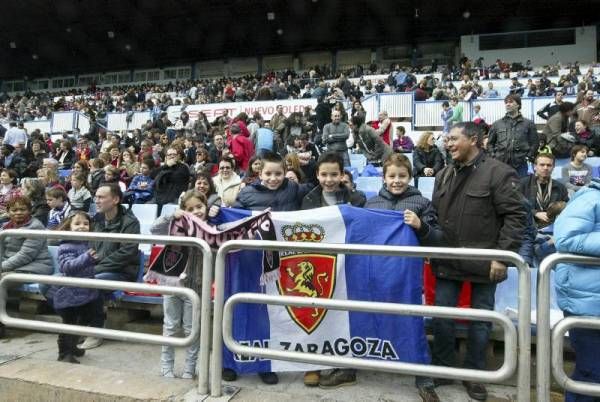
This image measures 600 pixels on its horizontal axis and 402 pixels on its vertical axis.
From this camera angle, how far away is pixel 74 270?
370cm

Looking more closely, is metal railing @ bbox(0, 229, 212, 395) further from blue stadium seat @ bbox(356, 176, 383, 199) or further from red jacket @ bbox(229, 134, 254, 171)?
red jacket @ bbox(229, 134, 254, 171)

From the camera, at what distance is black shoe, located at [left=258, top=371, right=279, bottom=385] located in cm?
325

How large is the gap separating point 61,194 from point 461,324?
5.19 metres

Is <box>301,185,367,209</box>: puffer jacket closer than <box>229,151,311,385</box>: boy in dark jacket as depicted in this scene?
Yes

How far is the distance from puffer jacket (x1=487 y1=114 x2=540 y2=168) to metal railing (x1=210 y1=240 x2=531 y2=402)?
15.7ft

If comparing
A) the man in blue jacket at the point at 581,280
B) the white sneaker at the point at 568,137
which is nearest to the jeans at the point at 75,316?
the man in blue jacket at the point at 581,280

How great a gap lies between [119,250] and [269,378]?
1.84 metres

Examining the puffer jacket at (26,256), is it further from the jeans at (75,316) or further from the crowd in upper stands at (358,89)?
the crowd in upper stands at (358,89)

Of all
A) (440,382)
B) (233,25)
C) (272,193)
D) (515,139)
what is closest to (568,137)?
(515,139)

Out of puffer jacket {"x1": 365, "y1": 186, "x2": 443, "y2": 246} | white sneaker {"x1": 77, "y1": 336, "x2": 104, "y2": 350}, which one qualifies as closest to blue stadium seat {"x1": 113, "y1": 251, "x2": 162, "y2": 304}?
white sneaker {"x1": 77, "y1": 336, "x2": 104, "y2": 350}

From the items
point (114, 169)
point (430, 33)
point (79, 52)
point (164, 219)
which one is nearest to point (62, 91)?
point (79, 52)

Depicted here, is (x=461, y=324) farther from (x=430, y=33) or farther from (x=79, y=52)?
(x=79, y=52)

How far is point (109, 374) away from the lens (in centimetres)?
302

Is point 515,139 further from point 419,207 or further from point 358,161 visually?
point 419,207
